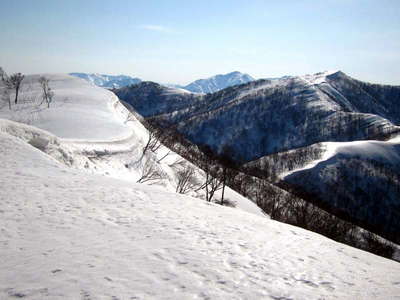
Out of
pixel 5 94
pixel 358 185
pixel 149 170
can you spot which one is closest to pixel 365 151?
pixel 358 185

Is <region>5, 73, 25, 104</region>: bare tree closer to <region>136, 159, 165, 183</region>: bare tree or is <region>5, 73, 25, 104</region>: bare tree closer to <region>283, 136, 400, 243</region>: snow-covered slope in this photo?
<region>136, 159, 165, 183</region>: bare tree

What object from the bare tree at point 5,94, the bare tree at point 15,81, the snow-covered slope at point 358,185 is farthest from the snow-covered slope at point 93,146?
the snow-covered slope at point 358,185

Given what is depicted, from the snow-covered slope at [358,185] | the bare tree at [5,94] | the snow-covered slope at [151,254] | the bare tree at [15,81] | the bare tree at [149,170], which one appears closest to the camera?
the snow-covered slope at [151,254]

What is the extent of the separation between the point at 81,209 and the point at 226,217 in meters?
5.57

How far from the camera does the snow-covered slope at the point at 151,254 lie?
5.42 meters

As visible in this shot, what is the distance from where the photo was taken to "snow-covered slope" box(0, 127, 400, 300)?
17.8 ft

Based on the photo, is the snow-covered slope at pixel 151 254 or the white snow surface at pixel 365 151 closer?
the snow-covered slope at pixel 151 254

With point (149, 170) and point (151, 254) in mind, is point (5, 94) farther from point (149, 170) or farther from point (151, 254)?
point (151, 254)

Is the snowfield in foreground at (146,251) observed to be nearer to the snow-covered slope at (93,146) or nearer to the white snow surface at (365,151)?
the snow-covered slope at (93,146)

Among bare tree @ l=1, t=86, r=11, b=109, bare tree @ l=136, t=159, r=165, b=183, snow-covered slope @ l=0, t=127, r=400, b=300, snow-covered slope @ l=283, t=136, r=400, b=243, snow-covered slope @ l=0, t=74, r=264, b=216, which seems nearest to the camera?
snow-covered slope @ l=0, t=127, r=400, b=300

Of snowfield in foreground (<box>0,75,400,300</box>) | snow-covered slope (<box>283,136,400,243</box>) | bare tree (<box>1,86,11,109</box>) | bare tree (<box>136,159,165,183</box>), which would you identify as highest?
bare tree (<box>1,86,11,109</box>)

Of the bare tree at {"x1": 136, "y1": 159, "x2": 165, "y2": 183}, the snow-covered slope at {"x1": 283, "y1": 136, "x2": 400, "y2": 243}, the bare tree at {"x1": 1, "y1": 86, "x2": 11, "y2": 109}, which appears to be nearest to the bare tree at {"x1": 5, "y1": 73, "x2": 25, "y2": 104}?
the bare tree at {"x1": 1, "y1": 86, "x2": 11, "y2": 109}

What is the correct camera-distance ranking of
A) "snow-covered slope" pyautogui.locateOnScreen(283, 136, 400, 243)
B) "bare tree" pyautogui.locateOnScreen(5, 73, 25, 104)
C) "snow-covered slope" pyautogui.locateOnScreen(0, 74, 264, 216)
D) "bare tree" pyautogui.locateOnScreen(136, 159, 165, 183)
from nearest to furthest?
"snow-covered slope" pyautogui.locateOnScreen(0, 74, 264, 216) → "bare tree" pyautogui.locateOnScreen(136, 159, 165, 183) → "bare tree" pyautogui.locateOnScreen(5, 73, 25, 104) → "snow-covered slope" pyautogui.locateOnScreen(283, 136, 400, 243)

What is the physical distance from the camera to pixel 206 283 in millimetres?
5770
